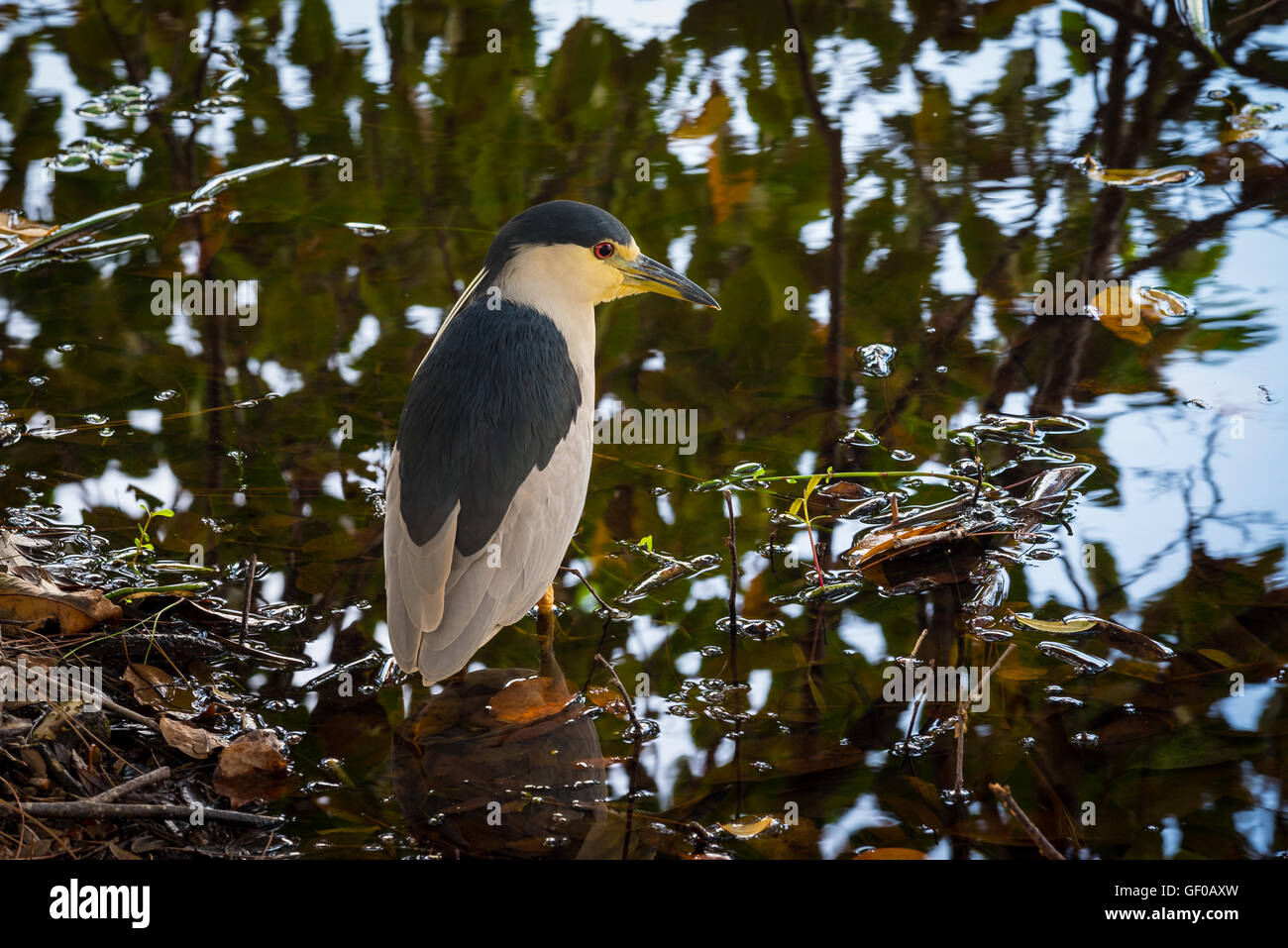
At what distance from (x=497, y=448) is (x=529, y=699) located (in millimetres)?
702

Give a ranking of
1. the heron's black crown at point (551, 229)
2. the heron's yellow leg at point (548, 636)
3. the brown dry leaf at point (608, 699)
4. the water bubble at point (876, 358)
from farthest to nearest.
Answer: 1. the water bubble at point (876, 358)
2. the heron's black crown at point (551, 229)
3. the heron's yellow leg at point (548, 636)
4. the brown dry leaf at point (608, 699)

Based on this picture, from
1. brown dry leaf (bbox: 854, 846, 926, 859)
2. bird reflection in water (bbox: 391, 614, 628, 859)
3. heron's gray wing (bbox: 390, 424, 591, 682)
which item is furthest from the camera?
heron's gray wing (bbox: 390, 424, 591, 682)

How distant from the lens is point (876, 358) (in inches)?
176

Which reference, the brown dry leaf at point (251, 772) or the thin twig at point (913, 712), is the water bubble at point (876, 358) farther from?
the brown dry leaf at point (251, 772)

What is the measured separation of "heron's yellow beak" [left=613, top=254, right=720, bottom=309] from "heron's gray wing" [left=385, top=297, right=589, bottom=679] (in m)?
0.45

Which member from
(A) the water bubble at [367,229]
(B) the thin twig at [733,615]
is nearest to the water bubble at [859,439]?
(B) the thin twig at [733,615]

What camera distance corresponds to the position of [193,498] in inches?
157

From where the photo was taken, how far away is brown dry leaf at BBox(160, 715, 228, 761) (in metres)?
2.82

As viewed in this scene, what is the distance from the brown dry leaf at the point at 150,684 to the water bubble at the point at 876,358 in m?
2.68

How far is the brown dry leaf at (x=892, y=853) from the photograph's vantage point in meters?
2.61
